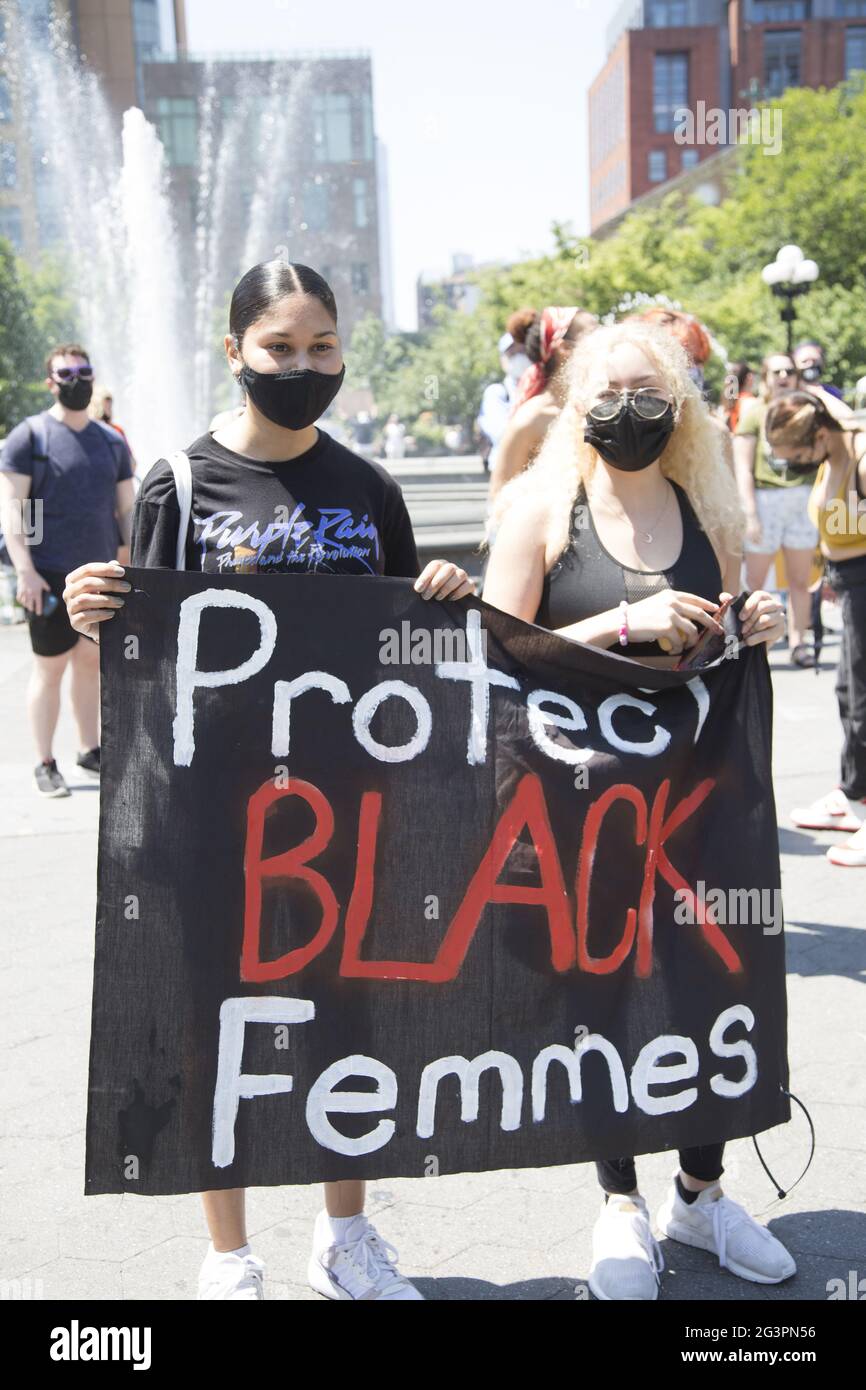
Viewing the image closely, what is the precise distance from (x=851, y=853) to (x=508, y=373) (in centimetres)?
392

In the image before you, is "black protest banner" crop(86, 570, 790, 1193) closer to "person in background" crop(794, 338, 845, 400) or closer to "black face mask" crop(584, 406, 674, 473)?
"black face mask" crop(584, 406, 674, 473)

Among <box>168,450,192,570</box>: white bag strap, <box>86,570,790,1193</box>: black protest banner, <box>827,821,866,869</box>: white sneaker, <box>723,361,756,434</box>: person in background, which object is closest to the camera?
<box>86,570,790,1193</box>: black protest banner

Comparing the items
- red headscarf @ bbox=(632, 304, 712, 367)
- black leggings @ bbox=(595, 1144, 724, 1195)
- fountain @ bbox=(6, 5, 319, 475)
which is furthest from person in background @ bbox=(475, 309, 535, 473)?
fountain @ bbox=(6, 5, 319, 475)

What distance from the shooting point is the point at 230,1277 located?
2.65 m

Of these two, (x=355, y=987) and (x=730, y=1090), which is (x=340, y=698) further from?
(x=730, y=1090)

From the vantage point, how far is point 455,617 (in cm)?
269

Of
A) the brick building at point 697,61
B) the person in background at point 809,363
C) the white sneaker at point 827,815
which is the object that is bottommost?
the white sneaker at point 827,815

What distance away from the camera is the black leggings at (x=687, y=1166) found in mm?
2896

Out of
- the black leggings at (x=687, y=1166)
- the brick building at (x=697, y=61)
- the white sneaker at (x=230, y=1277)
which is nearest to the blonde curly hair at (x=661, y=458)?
the black leggings at (x=687, y=1166)

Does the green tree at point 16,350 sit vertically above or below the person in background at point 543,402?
above

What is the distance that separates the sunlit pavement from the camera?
288 centimetres

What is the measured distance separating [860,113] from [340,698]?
47592 mm

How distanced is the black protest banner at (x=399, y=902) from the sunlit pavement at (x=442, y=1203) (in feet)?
1.39

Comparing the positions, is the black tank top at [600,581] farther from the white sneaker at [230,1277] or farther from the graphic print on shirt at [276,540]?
the white sneaker at [230,1277]
